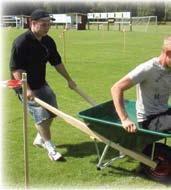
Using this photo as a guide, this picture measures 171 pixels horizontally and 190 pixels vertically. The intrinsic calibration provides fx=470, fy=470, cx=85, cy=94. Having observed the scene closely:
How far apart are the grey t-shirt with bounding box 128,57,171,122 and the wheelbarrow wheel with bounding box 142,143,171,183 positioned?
1.15 feet

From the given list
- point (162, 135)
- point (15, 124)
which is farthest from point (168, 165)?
point (15, 124)

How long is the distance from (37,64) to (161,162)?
80.2 inches

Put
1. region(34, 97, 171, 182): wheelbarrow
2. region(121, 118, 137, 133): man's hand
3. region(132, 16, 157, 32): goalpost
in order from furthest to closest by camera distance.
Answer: region(132, 16, 157, 32): goalpost, region(34, 97, 171, 182): wheelbarrow, region(121, 118, 137, 133): man's hand

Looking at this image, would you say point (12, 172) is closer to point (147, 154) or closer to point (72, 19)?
point (147, 154)

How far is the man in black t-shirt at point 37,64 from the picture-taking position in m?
5.67

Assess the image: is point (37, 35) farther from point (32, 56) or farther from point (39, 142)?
point (39, 142)

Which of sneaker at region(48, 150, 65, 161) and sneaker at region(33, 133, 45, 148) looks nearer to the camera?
sneaker at region(48, 150, 65, 161)

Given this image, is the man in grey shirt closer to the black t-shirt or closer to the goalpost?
the black t-shirt

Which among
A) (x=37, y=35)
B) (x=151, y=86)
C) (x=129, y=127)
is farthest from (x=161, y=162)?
(x=37, y=35)

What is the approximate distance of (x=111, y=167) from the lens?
5516 mm

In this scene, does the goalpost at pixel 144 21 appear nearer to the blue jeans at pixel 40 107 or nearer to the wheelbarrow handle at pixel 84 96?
the wheelbarrow handle at pixel 84 96

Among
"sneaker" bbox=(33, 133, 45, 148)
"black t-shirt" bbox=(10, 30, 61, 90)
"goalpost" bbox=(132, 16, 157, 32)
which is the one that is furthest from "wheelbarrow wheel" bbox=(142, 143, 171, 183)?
"goalpost" bbox=(132, 16, 157, 32)

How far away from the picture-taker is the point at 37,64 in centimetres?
598

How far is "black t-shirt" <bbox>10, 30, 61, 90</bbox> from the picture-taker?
5.69 metres
